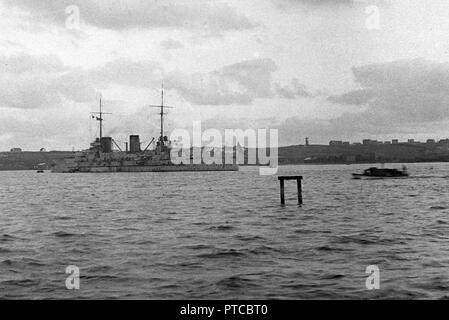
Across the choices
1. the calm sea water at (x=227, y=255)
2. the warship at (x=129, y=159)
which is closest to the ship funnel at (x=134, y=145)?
the warship at (x=129, y=159)

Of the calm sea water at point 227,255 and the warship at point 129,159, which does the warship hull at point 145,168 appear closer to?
the warship at point 129,159

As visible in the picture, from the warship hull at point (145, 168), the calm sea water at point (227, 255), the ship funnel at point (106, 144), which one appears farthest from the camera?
the ship funnel at point (106, 144)

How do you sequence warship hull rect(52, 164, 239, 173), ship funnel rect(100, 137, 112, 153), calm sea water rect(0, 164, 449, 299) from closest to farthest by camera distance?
calm sea water rect(0, 164, 449, 299) < warship hull rect(52, 164, 239, 173) < ship funnel rect(100, 137, 112, 153)

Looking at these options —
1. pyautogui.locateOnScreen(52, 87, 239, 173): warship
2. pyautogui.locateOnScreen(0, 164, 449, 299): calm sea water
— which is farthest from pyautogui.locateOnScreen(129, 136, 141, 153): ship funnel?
pyautogui.locateOnScreen(0, 164, 449, 299): calm sea water

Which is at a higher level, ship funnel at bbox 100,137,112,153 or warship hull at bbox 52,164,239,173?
ship funnel at bbox 100,137,112,153

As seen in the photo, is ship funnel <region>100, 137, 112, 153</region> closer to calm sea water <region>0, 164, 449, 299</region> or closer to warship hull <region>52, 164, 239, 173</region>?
warship hull <region>52, 164, 239, 173</region>

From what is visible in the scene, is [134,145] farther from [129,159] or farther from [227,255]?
[227,255]

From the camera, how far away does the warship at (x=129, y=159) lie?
170500mm

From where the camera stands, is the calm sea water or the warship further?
the warship

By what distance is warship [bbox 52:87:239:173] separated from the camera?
559 ft

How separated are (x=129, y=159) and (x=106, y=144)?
13729mm

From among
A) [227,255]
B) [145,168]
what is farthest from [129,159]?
[227,255]
